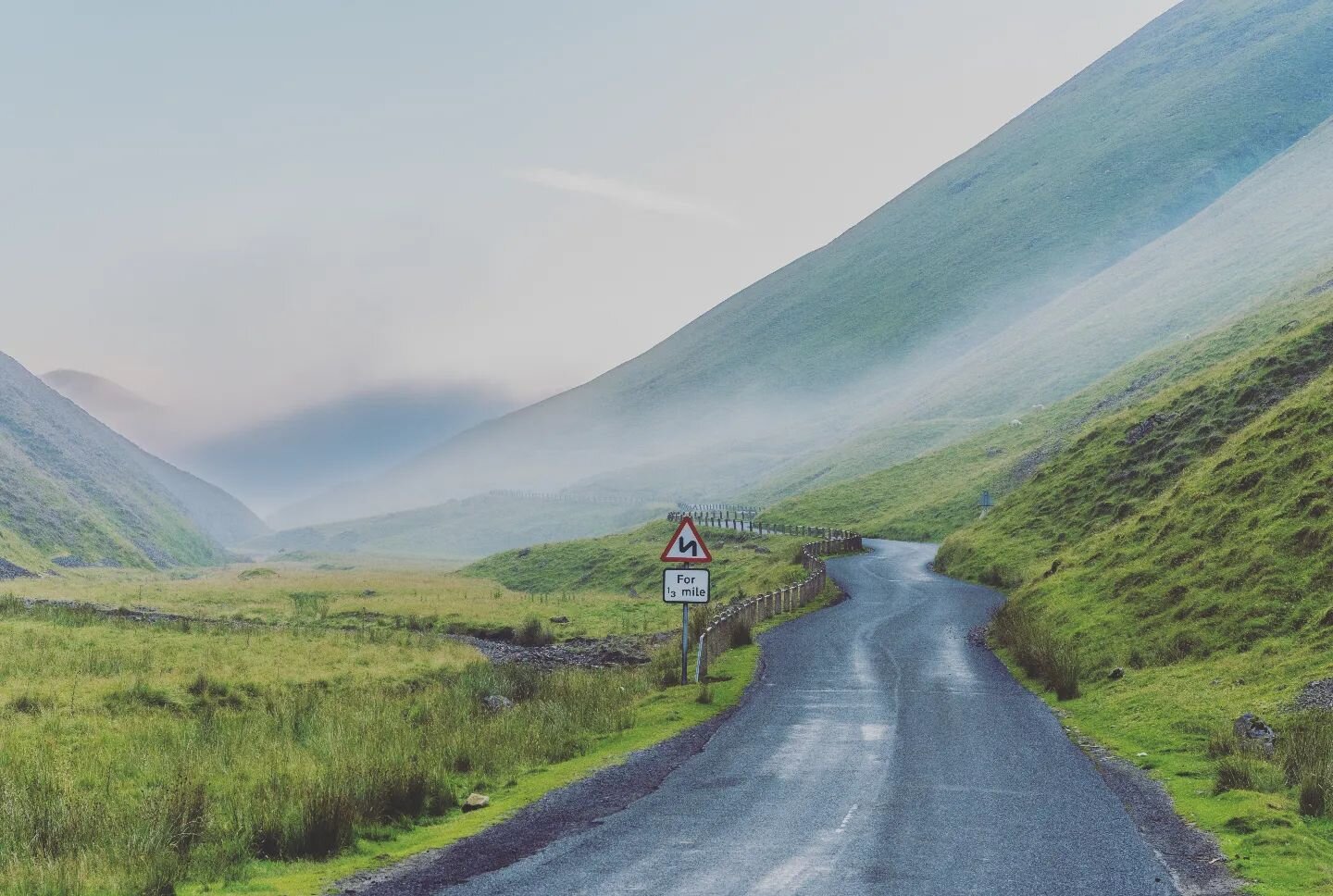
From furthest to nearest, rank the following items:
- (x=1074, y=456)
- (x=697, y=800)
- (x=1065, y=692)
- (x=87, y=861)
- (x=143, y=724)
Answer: (x=1074, y=456) → (x=1065, y=692) → (x=143, y=724) → (x=697, y=800) → (x=87, y=861)

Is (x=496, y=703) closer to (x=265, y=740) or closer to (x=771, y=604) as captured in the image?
(x=265, y=740)

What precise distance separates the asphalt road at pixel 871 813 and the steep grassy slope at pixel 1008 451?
46015 millimetres

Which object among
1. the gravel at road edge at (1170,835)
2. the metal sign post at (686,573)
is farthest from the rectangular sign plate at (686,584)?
the gravel at road edge at (1170,835)

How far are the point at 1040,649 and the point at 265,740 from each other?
19.1m

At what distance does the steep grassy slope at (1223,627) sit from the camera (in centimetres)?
1468

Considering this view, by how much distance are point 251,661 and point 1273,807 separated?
29.0 meters

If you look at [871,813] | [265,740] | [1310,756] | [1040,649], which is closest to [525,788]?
[871,813]

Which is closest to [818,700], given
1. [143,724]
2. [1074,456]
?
[143,724]

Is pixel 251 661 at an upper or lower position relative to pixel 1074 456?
lower

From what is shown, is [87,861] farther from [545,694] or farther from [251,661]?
[251,661]

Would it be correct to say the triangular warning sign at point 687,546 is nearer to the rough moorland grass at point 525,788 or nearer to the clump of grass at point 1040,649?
the rough moorland grass at point 525,788

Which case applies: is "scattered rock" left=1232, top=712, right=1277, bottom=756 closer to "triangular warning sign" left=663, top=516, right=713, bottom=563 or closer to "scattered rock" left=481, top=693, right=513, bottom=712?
"triangular warning sign" left=663, top=516, right=713, bottom=563

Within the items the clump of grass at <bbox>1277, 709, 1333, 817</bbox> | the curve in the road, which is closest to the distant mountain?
the curve in the road

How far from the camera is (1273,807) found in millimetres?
14227
